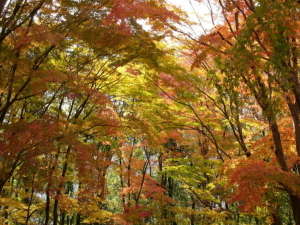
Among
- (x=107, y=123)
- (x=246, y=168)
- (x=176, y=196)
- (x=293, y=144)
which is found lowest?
(x=176, y=196)

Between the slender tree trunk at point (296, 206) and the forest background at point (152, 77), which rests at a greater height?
the forest background at point (152, 77)

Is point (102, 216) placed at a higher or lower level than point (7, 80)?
lower

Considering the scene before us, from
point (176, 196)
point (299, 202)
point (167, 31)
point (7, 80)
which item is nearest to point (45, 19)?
point (7, 80)

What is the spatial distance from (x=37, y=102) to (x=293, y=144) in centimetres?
857

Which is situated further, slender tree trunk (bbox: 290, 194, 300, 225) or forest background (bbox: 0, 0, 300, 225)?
slender tree trunk (bbox: 290, 194, 300, 225)

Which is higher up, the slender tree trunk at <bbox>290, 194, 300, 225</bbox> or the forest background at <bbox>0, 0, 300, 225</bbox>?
the forest background at <bbox>0, 0, 300, 225</bbox>

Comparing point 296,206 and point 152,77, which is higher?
point 152,77

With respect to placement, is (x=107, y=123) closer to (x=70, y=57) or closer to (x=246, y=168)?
(x=70, y=57)

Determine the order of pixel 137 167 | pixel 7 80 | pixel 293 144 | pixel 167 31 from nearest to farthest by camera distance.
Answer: pixel 7 80
pixel 167 31
pixel 293 144
pixel 137 167

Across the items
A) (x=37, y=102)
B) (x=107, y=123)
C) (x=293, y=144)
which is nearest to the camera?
(x=293, y=144)

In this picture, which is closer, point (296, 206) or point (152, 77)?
point (296, 206)

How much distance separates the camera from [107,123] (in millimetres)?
10391

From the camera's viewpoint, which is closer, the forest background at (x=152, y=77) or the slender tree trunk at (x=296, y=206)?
the forest background at (x=152, y=77)

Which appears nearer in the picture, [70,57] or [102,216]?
[70,57]
